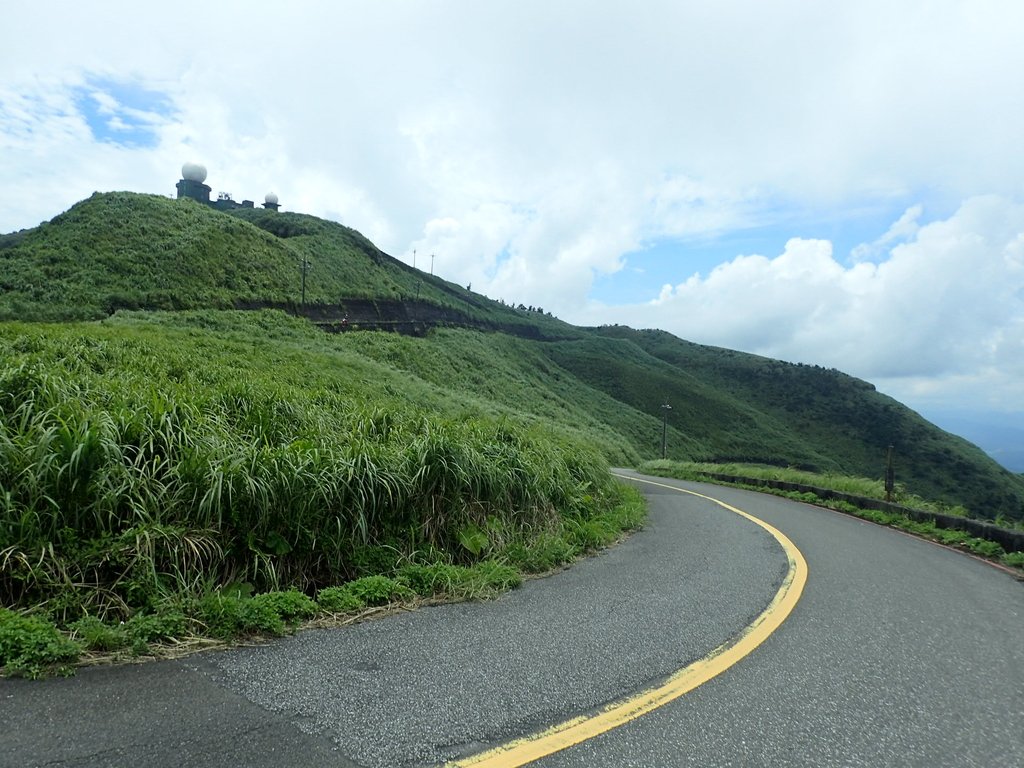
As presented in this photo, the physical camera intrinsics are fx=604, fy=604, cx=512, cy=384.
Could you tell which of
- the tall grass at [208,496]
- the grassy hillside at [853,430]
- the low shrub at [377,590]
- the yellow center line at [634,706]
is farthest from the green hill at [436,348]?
the yellow center line at [634,706]

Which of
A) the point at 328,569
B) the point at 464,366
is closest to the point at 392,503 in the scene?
the point at 328,569

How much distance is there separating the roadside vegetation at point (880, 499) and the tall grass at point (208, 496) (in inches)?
257

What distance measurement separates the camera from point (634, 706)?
3.33m

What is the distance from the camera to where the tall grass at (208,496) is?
4.33 m

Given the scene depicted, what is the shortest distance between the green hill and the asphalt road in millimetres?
13313

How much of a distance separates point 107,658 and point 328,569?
2.05m

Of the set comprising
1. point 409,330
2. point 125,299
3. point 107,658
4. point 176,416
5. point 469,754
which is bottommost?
point 107,658

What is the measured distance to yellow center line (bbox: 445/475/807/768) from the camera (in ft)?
9.01

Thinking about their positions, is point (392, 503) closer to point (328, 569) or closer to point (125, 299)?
point (328, 569)

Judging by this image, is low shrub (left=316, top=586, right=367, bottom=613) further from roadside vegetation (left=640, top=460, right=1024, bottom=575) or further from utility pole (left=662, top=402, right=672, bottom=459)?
utility pole (left=662, top=402, right=672, bottom=459)

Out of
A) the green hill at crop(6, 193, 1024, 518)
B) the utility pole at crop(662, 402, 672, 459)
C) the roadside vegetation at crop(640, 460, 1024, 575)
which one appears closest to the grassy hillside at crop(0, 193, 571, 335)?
the green hill at crop(6, 193, 1024, 518)

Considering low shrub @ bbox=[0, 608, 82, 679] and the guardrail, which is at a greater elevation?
the guardrail

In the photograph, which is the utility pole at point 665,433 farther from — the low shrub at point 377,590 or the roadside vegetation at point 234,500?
the low shrub at point 377,590

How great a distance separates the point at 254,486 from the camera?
5094 mm
